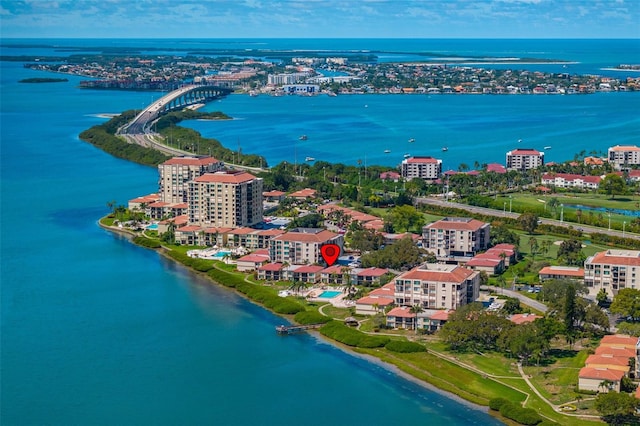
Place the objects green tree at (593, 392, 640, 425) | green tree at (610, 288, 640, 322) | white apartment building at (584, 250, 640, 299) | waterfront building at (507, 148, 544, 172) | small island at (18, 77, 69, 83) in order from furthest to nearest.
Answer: small island at (18, 77, 69, 83)
waterfront building at (507, 148, 544, 172)
white apartment building at (584, 250, 640, 299)
green tree at (610, 288, 640, 322)
green tree at (593, 392, 640, 425)

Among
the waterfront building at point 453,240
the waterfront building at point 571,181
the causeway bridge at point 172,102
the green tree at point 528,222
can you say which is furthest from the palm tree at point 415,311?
the causeway bridge at point 172,102

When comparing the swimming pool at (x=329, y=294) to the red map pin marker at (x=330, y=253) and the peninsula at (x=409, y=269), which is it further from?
the red map pin marker at (x=330, y=253)

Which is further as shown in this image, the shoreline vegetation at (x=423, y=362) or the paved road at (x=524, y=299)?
the paved road at (x=524, y=299)

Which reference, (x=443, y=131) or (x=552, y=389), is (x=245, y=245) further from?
(x=443, y=131)

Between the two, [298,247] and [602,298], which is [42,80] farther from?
[602,298]

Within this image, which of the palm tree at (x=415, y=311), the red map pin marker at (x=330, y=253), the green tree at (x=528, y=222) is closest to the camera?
the palm tree at (x=415, y=311)

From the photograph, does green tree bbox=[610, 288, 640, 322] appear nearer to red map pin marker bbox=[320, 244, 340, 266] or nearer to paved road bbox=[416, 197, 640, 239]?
red map pin marker bbox=[320, 244, 340, 266]

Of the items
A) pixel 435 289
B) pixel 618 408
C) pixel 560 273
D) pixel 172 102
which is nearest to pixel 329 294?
pixel 435 289

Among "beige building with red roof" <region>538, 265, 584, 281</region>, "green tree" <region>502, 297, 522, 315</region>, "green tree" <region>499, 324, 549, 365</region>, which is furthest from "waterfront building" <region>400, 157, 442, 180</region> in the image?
"green tree" <region>499, 324, 549, 365</region>
